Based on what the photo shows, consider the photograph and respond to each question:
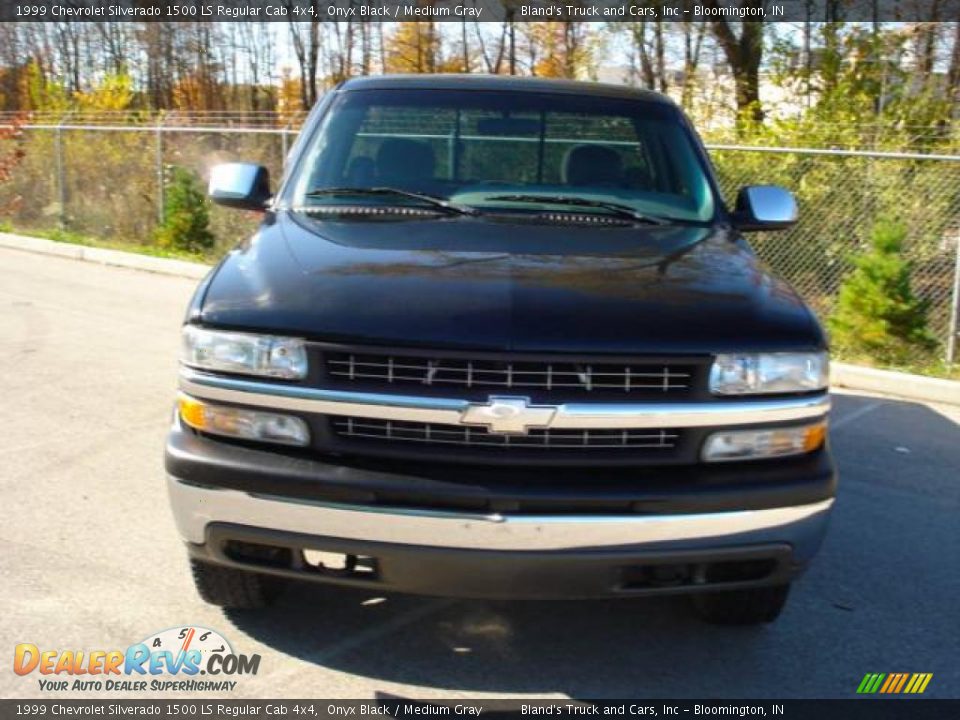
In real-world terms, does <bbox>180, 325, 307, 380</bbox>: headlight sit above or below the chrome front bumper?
above

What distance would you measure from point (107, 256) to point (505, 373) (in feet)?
39.0

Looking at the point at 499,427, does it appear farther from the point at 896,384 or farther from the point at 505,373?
the point at 896,384

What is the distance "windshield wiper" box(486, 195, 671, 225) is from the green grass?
983 centimetres

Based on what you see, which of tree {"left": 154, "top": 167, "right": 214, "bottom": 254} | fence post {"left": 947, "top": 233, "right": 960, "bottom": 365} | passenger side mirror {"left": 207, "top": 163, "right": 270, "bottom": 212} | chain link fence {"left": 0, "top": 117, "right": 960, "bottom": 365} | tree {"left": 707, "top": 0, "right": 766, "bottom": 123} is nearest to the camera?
passenger side mirror {"left": 207, "top": 163, "right": 270, "bottom": 212}

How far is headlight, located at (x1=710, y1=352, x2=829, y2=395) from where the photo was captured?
304 centimetres

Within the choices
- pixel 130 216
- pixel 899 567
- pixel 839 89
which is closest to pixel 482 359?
pixel 899 567

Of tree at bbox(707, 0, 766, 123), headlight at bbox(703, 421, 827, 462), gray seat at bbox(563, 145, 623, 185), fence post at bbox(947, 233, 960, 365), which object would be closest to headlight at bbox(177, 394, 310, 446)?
headlight at bbox(703, 421, 827, 462)

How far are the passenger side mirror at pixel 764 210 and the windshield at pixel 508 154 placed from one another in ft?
0.60

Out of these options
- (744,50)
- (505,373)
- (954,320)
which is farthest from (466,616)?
(744,50)

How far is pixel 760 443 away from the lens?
122 inches

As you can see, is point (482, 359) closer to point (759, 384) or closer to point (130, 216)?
point (759, 384)

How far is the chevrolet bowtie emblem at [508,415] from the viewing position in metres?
2.90

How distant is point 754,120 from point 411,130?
9807 mm

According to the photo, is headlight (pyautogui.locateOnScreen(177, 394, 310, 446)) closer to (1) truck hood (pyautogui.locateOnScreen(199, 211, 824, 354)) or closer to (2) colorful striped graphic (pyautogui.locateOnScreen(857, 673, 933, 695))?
(1) truck hood (pyautogui.locateOnScreen(199, 211, 824, 354))
